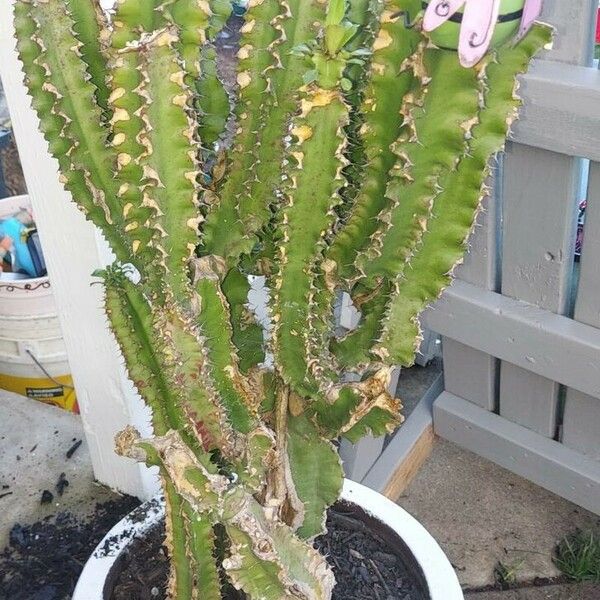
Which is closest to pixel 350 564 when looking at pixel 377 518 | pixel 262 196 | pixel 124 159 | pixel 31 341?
pixel 377 518

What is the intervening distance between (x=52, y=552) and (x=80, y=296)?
0.50 meters

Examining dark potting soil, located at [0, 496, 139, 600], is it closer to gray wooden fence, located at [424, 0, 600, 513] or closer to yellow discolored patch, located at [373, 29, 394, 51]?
gray wooden fence, located at [424, 0, 600, 513]

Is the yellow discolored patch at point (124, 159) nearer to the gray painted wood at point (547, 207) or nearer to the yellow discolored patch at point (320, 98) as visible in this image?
the yellow discolored patch at point (320, 98)

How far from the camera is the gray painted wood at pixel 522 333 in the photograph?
57.5 inches

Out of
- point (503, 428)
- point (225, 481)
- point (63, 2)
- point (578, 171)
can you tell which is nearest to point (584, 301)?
point (578, 171)

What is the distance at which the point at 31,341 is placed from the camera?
86.7 inches

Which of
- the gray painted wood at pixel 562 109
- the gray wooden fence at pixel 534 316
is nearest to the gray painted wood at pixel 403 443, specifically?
the gray wooden fence at pixel 534 316

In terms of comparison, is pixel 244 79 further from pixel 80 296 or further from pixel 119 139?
pixel 80 296

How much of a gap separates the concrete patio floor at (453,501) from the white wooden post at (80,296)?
0.13m

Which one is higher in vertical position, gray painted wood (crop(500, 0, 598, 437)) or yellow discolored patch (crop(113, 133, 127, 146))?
yellow discolored patch (crop(113, 133, 127, 146))

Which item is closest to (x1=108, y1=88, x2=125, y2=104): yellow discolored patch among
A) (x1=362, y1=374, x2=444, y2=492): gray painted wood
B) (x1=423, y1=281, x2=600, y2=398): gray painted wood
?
(x1=423, y1=281, x2=600, y2=398): gray painted wood

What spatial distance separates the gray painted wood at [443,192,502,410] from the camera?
150 cm

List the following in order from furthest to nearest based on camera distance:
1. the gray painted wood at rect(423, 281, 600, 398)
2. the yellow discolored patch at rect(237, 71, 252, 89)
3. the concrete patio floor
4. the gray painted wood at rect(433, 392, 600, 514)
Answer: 1. the gray painted wood at rect(433, 392, 600, 514)
2. the concrete patio floor
3. the gray painted wood at rect(423, 281, 600, 398)
4. the yellow discolored patch at rect(237, 71, 252, 89)

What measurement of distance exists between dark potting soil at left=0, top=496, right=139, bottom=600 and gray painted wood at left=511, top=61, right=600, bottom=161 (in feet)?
3.39
